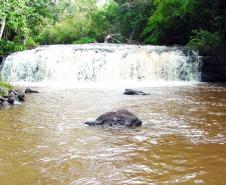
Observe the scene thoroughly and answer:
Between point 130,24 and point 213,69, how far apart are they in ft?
47.8

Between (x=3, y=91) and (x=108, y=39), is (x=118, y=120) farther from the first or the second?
(x=108, y=39)

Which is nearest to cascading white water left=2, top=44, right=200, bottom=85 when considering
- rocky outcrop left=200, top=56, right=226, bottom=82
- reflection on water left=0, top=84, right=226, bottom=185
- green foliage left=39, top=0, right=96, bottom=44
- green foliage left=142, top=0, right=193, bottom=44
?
rocky outcrop left=200, top=56, right=226, bottom=82

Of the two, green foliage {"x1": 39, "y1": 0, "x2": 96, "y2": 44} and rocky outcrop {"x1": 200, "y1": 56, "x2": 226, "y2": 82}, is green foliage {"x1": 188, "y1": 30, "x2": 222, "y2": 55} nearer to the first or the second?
rocky outcrop {"x1": 200, "y1": 56, "x2": 226, "y2": 82}

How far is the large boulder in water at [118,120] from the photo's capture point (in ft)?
28.5

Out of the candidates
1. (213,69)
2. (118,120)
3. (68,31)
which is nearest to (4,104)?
(118,120)

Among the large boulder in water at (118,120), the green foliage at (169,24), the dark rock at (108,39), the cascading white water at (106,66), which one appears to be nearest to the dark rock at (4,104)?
the large boulder in water at (118,120)

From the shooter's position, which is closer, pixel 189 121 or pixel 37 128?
pixel 37 128

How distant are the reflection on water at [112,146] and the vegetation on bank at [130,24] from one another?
548cm

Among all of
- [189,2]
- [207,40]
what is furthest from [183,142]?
[189,2]

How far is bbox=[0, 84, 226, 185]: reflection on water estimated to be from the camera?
5.46 meters

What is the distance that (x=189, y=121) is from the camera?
30.6 feet

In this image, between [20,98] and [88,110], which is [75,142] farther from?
[20,98]

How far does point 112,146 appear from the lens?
700 cm

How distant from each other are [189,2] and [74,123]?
14.5 m
